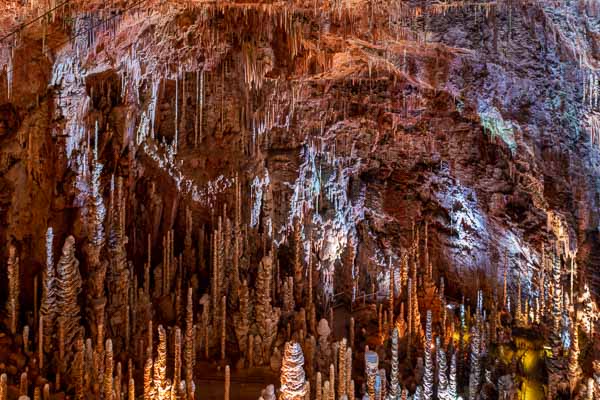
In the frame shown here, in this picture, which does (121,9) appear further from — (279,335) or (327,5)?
(279,335)

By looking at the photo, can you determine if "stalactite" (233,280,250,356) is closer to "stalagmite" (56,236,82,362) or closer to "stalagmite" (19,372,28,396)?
"stalagmite" (56,236,82,362)

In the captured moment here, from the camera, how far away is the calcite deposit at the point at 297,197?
27.8 ft

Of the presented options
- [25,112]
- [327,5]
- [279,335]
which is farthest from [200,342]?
[327,5]

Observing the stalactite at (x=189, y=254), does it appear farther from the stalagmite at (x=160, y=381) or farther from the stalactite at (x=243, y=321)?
the stalagmite at (x=160, y=381)

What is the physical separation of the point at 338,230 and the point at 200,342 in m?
5.82

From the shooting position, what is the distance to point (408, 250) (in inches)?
609

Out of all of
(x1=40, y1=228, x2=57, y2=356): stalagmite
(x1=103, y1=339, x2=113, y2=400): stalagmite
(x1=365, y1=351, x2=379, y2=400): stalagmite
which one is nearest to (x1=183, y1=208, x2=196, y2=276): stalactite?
(x1=40, y1=228, x2=57, y2=356): stalagmite

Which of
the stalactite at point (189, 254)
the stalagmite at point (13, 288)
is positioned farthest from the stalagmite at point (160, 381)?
the stalactite at point (189, 254)

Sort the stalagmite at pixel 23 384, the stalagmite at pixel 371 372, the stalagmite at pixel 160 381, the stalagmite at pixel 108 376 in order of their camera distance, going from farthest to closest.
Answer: the stalagmite at pixel 371 372 → the stalagmite at pixel 160 381 → the stalagmite at pixel 108 376 → the stalagmite at pixel 23 384

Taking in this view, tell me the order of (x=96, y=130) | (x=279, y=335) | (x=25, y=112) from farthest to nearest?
(x=279, y=335), (x=96, y=130), (x=25, y=112)

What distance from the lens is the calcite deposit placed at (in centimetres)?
848

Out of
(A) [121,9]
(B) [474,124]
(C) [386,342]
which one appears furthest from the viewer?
(B) [474,124]

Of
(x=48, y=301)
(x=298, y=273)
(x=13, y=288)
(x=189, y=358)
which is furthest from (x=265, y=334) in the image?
(x=13, y=288)

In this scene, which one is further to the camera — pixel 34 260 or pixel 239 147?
pixel 239 147
